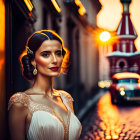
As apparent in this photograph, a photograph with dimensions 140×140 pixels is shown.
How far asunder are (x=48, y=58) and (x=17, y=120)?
540 millimetres

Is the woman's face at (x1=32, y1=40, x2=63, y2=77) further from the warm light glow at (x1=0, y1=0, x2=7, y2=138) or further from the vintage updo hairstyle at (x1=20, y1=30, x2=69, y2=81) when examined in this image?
the warm light glow at (x1=0, y1=0, x2=7, y2=138)

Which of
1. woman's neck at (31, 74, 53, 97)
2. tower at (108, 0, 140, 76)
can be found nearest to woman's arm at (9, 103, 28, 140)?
woman's neck at (31, 74, 53, 97)

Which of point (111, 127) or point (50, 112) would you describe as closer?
point (50, 112)

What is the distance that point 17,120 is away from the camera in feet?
6.84

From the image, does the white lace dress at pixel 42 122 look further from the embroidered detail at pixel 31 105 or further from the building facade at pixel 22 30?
the building facade at pixel 22 30

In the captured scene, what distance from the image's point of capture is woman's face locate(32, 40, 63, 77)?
224 cm

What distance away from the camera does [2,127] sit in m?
3.66

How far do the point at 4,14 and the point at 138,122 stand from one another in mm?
7115

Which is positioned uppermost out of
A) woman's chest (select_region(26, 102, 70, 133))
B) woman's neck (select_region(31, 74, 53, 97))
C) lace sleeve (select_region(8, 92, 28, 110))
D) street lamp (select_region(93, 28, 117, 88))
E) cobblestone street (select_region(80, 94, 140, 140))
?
street lamp (select_region(93, 28, 117, 88))

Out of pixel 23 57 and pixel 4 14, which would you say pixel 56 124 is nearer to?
pixel 23 57

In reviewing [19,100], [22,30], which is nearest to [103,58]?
[22,30]

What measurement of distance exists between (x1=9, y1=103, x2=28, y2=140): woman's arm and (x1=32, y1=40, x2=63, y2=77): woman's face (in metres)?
0.35

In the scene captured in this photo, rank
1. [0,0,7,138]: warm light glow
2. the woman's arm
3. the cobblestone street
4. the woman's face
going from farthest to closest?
the cobblestone street
[0,0,7,138]: warm light glow
the woman's face
the woman's arm

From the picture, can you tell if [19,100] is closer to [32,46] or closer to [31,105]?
[31,105]
